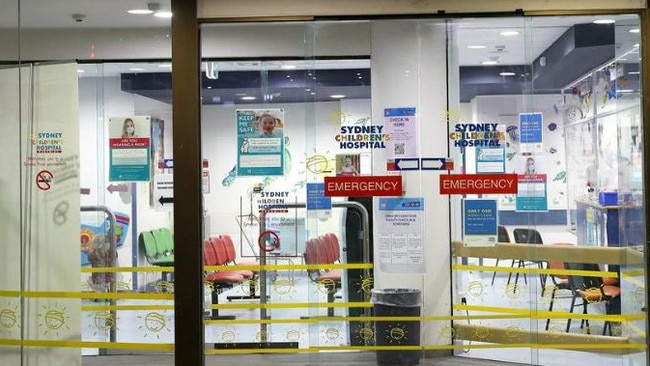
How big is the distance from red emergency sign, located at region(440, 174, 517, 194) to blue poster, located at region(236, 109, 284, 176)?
131 centimetres

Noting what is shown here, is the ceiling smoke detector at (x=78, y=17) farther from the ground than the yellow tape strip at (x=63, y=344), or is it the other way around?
the ceiling smoke detector at (x=78, y=17)

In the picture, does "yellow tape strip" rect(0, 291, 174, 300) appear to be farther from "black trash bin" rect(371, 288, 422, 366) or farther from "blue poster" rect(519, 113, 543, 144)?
"blue poster" rect(519, 113, 543, 144)

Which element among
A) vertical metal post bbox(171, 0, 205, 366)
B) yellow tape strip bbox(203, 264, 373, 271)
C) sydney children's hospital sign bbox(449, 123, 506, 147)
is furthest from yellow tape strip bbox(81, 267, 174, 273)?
sydney children's hospital sign bbox(449, 123, 506, 147)

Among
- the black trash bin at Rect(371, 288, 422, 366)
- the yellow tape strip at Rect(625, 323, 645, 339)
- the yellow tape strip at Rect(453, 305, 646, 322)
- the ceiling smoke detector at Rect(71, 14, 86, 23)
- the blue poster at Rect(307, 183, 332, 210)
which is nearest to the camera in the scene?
the yellow tape strip at Rect(625, 323, 645, 339)

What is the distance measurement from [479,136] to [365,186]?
3.06 ft

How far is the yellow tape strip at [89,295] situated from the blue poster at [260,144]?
1.17m

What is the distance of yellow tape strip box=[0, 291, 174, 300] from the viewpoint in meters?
5.69

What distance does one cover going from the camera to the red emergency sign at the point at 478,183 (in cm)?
571

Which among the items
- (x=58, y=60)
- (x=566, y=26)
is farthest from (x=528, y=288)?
(x=58, y=60)

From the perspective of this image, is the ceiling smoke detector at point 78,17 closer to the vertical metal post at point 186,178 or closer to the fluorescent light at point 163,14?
the fluorescent light at point 163,14

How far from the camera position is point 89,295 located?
5898 millimetres

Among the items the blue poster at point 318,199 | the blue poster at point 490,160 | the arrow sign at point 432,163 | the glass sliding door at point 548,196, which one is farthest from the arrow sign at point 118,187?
the blue poster at point 490,160

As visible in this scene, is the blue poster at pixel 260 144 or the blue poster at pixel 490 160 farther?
the blue poster at pixel 260 144

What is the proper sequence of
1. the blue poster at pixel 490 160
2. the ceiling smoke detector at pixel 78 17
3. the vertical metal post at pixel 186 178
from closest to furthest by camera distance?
the vertical metal post at pixel 186 178
the blue poster at pixel 490 160
the ceiling smoke detector at pixel 78 17
